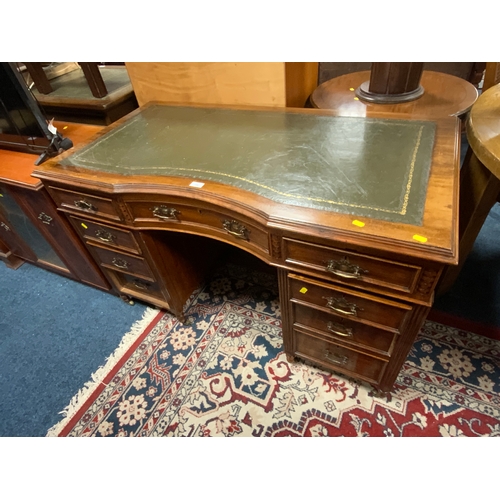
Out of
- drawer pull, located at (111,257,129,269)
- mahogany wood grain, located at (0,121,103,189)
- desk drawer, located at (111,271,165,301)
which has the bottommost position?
desk drawer, located at (111,271,165,301)

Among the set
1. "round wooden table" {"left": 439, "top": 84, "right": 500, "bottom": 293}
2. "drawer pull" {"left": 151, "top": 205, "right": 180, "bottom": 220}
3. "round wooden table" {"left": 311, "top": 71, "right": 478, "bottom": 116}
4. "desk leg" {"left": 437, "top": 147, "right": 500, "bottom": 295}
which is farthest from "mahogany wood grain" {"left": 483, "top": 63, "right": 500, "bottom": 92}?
"drawer pull" {"left": 151, "top": 205, "right": 180, "bottom": 220}

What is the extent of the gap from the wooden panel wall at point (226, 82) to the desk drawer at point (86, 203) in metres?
0.71

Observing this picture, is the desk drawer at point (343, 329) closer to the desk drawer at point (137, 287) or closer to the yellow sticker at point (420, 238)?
the yellow sticker at point (420, 238)

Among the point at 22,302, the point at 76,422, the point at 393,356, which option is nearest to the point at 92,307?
the point at 22,302

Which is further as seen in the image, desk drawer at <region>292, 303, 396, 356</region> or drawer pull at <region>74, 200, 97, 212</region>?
drawer pull at <region>74, 200, 97, 212</region>

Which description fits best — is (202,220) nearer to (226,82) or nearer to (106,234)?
(106,234)

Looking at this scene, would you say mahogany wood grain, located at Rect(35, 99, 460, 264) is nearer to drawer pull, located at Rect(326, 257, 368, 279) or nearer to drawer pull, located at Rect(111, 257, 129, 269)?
drawer pull, located at Rect(326, 257, 368, 279)

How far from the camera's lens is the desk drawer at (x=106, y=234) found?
1243mm

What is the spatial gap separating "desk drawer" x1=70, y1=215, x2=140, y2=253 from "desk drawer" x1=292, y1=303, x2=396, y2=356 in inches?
27.4

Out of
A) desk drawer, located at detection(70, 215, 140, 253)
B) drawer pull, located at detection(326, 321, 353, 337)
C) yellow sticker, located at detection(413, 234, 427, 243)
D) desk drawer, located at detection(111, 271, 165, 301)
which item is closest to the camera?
yellow sticker, located at detection(413, 234, 427, 243)

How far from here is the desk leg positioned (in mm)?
1046

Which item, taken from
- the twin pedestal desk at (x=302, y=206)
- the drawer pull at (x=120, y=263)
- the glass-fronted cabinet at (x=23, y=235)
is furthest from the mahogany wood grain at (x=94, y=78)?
the drawer pull at (x=120, y=263)

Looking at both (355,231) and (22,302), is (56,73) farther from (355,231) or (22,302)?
(355,231)

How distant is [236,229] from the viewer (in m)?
0.99
